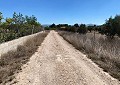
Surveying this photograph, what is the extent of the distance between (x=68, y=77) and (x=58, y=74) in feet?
1.94

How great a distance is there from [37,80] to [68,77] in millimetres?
1208

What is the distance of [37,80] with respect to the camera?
7.07 metres

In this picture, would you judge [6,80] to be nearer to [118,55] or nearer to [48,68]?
[48,68]

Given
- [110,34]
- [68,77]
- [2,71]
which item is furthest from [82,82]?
[110,34]

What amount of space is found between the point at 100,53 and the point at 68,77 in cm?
583

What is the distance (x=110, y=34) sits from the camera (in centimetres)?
2294

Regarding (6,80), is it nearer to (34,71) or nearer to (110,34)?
(34,71)

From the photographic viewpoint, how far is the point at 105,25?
24.2 meters

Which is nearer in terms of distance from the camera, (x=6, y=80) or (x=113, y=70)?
(x=6, y=80)

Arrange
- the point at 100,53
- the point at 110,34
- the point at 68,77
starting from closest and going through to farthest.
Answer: the point at 68,77, the point at 100,53, the point at 110,34

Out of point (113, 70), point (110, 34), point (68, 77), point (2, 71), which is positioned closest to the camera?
point (68, 77)

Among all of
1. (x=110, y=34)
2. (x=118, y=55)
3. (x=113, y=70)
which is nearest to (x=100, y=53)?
(x=118, y=55)

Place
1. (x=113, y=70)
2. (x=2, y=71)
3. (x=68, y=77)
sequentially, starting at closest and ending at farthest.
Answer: (x=68, y=77)
(x=2, y=71)
(x=113, y=70)

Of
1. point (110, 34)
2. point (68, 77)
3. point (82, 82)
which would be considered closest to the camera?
point (82, 82)
